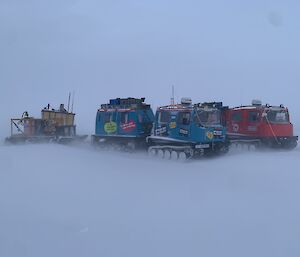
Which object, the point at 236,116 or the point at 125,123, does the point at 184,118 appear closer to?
the point at 125,123

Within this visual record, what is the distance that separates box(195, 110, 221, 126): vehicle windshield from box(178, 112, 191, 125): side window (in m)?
0.29

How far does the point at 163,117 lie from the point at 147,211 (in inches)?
348

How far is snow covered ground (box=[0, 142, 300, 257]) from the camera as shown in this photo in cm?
598

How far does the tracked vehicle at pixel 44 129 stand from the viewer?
19.9 m

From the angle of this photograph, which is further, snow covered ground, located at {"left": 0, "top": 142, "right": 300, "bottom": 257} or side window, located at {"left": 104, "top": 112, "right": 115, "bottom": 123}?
side window, located at {"left": 104, "top": 112, "right": 115, "bottom": 123}

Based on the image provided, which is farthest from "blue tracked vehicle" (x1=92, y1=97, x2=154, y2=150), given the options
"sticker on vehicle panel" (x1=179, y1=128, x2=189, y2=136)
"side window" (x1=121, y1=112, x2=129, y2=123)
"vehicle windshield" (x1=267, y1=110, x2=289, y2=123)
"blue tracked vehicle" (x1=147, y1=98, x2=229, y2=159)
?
"vehicle windshield" (x1=267, y1=110, x2=289, y2=123)

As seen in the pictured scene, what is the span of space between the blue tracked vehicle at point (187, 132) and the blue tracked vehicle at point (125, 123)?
42.6 inches

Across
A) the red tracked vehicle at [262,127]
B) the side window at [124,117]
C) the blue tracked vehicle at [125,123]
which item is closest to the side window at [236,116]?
the red tracked vehicle at [262,127]

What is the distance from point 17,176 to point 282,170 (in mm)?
7209

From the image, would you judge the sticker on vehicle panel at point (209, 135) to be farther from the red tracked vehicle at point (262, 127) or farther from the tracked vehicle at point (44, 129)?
the tracked vehicle at point (44, 129)

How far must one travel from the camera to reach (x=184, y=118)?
15.4 m

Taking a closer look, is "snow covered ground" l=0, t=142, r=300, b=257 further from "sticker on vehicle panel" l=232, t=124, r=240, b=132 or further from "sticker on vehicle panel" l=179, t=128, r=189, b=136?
"sticker on vehicle panel" l=232, t=124, r=240, b=132

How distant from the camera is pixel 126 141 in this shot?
57.3ft

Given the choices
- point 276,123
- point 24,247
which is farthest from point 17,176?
point 276,123
